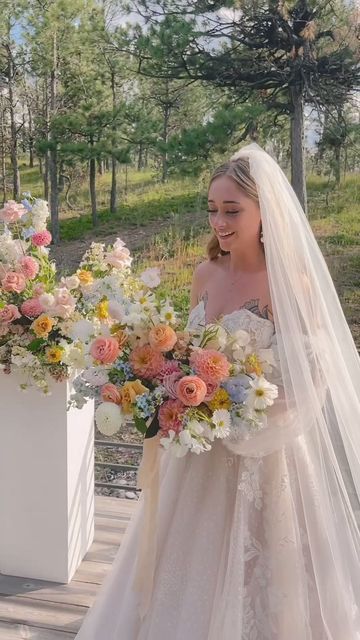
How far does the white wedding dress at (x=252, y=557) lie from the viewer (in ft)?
5.99

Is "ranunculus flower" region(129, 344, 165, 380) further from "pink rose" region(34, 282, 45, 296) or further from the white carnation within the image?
"pink rose" region(34, 282, 45, 296)

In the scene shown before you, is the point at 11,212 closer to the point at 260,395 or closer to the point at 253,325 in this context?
the point at 253,325

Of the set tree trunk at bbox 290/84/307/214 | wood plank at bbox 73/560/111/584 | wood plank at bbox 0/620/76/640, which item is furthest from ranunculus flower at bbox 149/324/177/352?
tree trunk at bbox 290/84/307/214

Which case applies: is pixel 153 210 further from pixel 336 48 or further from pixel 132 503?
pixel 132 503

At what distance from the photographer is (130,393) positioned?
1.60 metres

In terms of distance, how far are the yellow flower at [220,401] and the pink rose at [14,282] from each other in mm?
1064

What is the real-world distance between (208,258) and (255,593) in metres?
1.15

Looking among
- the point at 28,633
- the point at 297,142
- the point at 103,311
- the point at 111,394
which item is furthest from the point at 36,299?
the point at 297,142

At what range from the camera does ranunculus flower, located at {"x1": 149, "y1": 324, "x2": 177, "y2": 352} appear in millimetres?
1596

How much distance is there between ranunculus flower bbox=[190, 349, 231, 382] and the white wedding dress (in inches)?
12.2

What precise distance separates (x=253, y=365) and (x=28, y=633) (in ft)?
4.74

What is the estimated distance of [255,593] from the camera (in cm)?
184

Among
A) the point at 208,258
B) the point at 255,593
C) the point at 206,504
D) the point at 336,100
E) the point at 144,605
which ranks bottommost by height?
the point at 144,605

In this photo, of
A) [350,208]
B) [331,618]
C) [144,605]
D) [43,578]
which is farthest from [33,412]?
[350,208]
